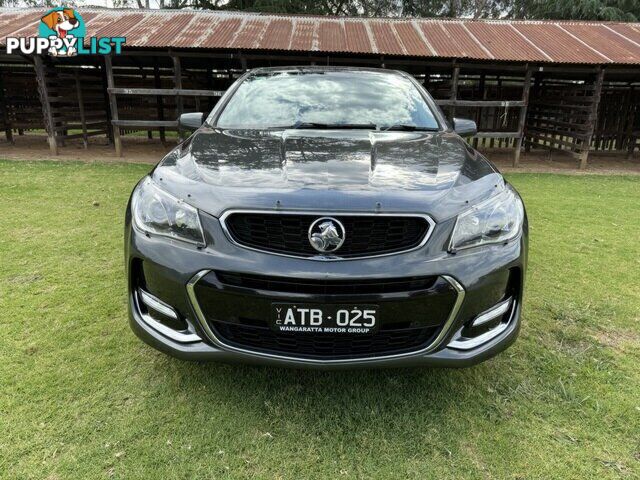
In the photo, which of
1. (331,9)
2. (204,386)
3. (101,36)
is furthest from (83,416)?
(331,9)

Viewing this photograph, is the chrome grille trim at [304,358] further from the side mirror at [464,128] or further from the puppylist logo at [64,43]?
the puppylist logo at [64,43]

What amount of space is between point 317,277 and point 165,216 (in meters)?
0.72

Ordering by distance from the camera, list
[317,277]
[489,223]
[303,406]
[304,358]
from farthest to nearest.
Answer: [303,406] < [489,223] < [304,358] < [317,277]

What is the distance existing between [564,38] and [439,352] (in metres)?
10.9

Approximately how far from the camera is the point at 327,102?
313 cm

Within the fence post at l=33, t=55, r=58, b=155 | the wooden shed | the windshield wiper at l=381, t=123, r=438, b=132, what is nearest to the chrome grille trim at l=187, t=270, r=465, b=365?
the windshield wiper at l=381, t=123, r=438, b=132

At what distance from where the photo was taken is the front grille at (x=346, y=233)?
1.79m

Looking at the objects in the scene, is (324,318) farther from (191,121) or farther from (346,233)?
(191,121)

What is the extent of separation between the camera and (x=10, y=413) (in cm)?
202

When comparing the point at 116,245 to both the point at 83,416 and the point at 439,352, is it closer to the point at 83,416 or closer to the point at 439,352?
the point at 83,416

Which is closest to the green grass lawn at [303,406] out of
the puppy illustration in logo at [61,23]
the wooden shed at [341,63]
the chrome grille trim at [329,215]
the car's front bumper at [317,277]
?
the car's front bumper at [317,277]

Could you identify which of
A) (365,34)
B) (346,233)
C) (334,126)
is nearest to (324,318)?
(346,233)

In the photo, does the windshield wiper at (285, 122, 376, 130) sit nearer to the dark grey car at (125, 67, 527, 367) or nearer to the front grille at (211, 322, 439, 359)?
the dark grey car at (125, 67, 527, 367)

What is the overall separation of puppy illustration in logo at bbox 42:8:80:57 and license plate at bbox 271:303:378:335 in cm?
971
